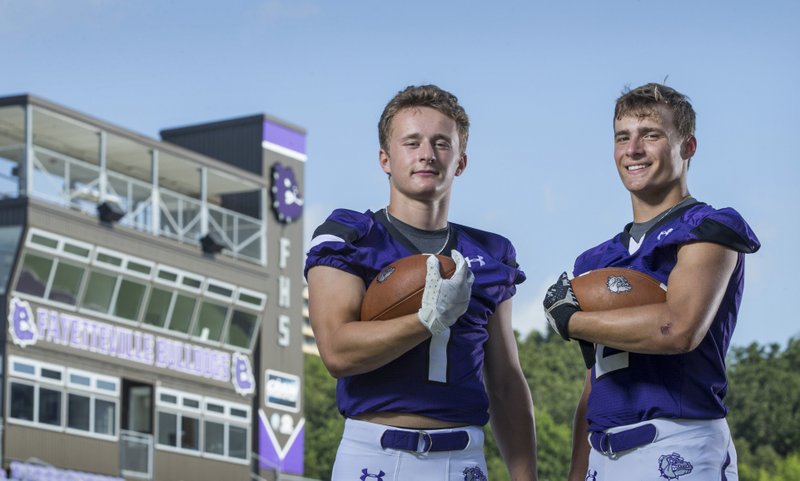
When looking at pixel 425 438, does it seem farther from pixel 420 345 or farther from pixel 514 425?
pixel 514 425

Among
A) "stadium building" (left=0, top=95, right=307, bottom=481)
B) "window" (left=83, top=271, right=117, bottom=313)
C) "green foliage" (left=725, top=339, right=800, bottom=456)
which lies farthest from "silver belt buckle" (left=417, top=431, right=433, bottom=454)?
"green foliage" (left=725, top=339, right=800, bottom=456)

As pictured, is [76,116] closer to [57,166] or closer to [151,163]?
[57,166]

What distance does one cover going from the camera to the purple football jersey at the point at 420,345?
6.25m

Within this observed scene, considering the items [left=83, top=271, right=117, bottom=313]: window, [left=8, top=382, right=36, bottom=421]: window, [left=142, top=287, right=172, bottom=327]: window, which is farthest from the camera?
[left=142, top=287, right=172, bottom=327]: window

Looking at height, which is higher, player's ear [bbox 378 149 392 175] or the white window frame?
the white window frame

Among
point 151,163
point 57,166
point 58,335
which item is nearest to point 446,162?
point 58,335

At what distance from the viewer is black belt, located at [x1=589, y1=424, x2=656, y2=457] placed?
20.2ft

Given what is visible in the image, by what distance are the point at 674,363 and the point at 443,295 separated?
3.59ft

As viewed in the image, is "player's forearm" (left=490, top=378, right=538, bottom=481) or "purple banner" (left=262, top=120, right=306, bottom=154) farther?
"purple banner" (left=262, top=120, right=306, bottom=154)

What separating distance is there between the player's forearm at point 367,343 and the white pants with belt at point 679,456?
3.19 ft

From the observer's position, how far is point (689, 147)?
21.6ft

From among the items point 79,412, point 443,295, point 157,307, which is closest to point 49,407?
point 79,412

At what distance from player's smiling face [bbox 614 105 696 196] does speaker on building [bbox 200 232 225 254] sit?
39195 mm

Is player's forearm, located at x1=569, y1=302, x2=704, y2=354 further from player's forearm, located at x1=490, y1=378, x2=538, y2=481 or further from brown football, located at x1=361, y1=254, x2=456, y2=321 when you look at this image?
player's forearm, located at x1=490, y1=378, x2=538, y2=481
